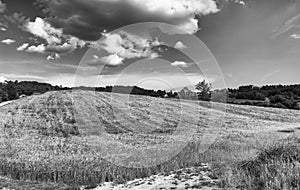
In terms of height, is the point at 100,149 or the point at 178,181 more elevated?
the point at 178,181

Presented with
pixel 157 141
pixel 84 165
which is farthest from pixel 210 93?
pixel 84 165

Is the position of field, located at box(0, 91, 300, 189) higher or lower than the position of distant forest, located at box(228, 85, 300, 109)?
lower

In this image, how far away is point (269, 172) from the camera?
29.4ft

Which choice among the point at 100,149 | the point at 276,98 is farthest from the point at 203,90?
the point at 100,149

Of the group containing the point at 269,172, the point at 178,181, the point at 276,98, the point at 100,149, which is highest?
the point at 276,98

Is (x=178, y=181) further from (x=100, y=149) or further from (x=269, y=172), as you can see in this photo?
(x=100, y=149)

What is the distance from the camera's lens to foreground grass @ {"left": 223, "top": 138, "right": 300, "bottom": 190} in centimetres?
805

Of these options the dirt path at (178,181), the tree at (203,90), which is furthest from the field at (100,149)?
the tree at (203,90)

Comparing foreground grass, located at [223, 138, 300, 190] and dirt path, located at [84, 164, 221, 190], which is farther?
dirt path, located at [84, 164, 221, 190]

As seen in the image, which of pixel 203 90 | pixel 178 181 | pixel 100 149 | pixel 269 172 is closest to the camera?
pixel 269 172

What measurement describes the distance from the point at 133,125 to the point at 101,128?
3.32 m

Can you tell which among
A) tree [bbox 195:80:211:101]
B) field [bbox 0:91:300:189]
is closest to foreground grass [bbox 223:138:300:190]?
field [bbox 0:91:300:189]

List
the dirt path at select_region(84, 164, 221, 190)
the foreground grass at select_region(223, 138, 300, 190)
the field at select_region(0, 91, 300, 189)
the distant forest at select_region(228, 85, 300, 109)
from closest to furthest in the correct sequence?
the foreground grass at select_region(223, 138, 300, 190), the dirt path at select_region(84, 164, 221, 190), the field at select_region(0, 91, 300, 189), the distant forest at select_region(228, 85, 300, 109)

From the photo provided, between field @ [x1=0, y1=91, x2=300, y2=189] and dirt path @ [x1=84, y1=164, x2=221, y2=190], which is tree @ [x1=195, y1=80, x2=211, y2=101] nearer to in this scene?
field @ [x1=0, y1=91, x2=300, y2=189]
